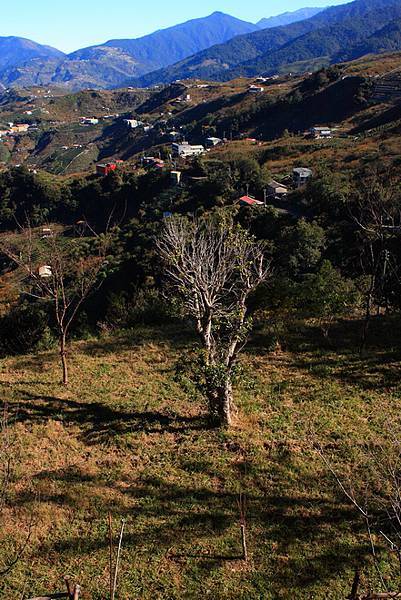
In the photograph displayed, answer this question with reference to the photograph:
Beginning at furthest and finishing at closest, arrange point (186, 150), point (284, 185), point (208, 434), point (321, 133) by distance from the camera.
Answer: point (186, 150), point (321, 133), point (284, 185), point (208, 434)

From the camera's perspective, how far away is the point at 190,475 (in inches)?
336

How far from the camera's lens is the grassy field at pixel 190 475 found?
6.54 metres

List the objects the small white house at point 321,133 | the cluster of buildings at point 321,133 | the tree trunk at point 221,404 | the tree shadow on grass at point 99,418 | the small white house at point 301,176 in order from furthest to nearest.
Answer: the small white house at point 321,133, the cluster of buildings at point 321,133, the small white house at point 301,176, the tree shadow on grass at point 99,418, the tree trunk at point 221,404

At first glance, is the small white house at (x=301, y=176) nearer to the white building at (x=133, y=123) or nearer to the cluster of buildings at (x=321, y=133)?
the cluster of buildings at (x=321, y=133)

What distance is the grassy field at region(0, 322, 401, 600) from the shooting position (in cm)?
654

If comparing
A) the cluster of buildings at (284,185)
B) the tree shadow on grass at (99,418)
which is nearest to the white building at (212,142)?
the cluster of buildings at (284,185)

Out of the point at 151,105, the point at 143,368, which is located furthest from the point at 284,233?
the point at 151,105

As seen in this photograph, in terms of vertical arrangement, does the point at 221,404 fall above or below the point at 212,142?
below

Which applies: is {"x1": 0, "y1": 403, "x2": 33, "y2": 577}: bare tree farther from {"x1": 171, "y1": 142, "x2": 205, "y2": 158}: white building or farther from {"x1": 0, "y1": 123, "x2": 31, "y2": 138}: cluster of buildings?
{"x1": 0, "y1": 123, "x2": 31, "y2": 138}: cluster of buildings

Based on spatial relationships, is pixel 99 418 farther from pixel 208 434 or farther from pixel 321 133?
pixel 321 133

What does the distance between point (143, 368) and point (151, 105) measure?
555 ft

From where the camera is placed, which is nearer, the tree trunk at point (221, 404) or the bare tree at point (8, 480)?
the bare tree at point (8, 480)

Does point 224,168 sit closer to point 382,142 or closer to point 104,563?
point 382,142

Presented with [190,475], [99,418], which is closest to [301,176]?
[99,418]
